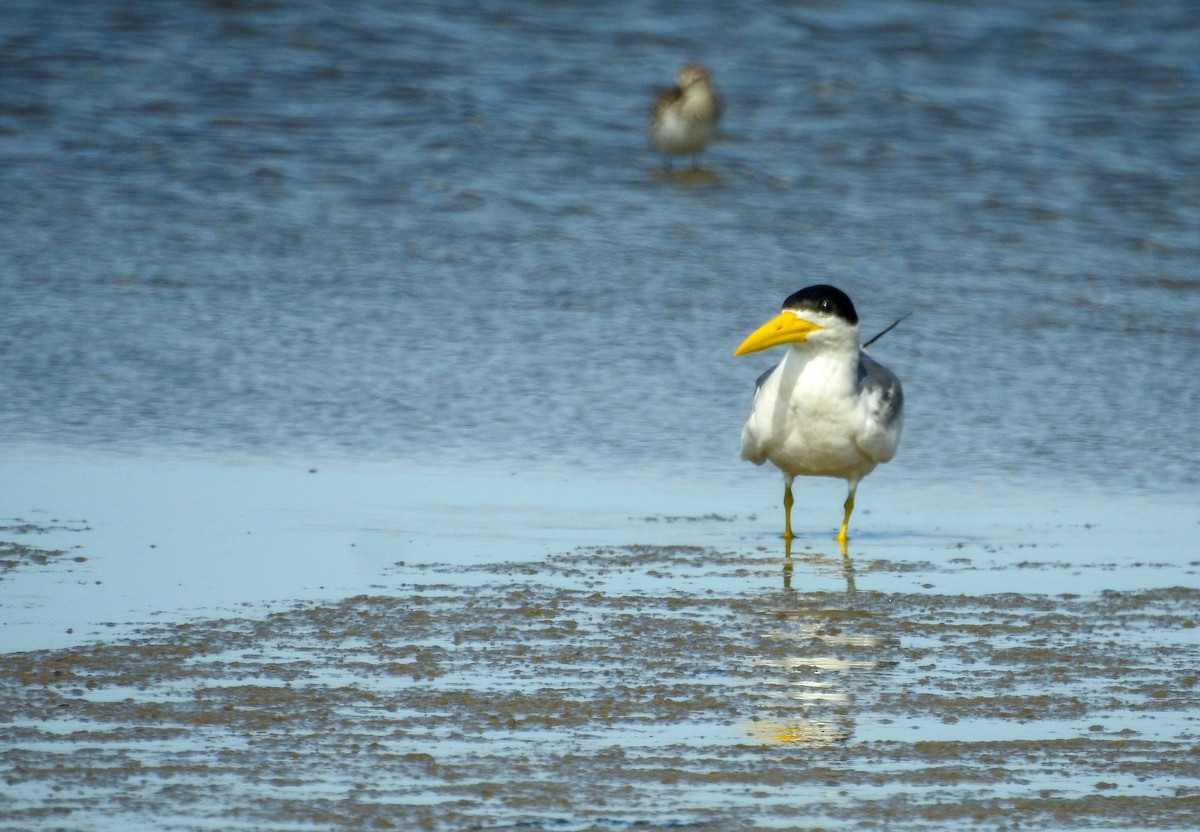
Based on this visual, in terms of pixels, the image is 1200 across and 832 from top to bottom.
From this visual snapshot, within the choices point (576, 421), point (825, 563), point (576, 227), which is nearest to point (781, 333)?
point (825, 563)

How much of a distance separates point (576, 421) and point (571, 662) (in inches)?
145

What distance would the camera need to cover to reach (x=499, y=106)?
51.3 feet

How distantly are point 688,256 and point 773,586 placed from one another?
6362 mm

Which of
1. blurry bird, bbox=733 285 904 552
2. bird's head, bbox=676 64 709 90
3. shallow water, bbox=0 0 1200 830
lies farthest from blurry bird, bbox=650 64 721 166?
blurry bird, bbox=733 285 904 552

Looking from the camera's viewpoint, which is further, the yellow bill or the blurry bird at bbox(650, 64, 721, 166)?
the blurry bird at bbox(650, 64, 721, 166)

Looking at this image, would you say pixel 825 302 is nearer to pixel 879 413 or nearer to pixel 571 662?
pixel 879 413

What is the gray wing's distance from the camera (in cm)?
702

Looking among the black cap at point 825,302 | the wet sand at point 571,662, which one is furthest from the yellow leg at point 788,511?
the black cap at point 825,302

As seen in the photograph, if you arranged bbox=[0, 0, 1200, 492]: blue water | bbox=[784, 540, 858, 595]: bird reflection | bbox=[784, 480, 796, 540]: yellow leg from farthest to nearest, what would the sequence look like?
bbox=[0, 0, 1200, 492]: blue water → bbox=[784, 480, 796, 540]: yellow leg → bbox=[784, 540, 858, 595]: bird reflection

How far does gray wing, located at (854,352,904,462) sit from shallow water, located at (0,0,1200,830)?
29 cm

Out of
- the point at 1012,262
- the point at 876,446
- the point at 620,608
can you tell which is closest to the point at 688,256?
the point at 1012,262

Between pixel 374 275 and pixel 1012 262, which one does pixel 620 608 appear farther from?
pixel 1012 262

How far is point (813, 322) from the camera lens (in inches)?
277

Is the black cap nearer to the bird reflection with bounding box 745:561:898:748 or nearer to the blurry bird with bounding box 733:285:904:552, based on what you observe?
the blurry bird with bounding box 733:285:904:552
